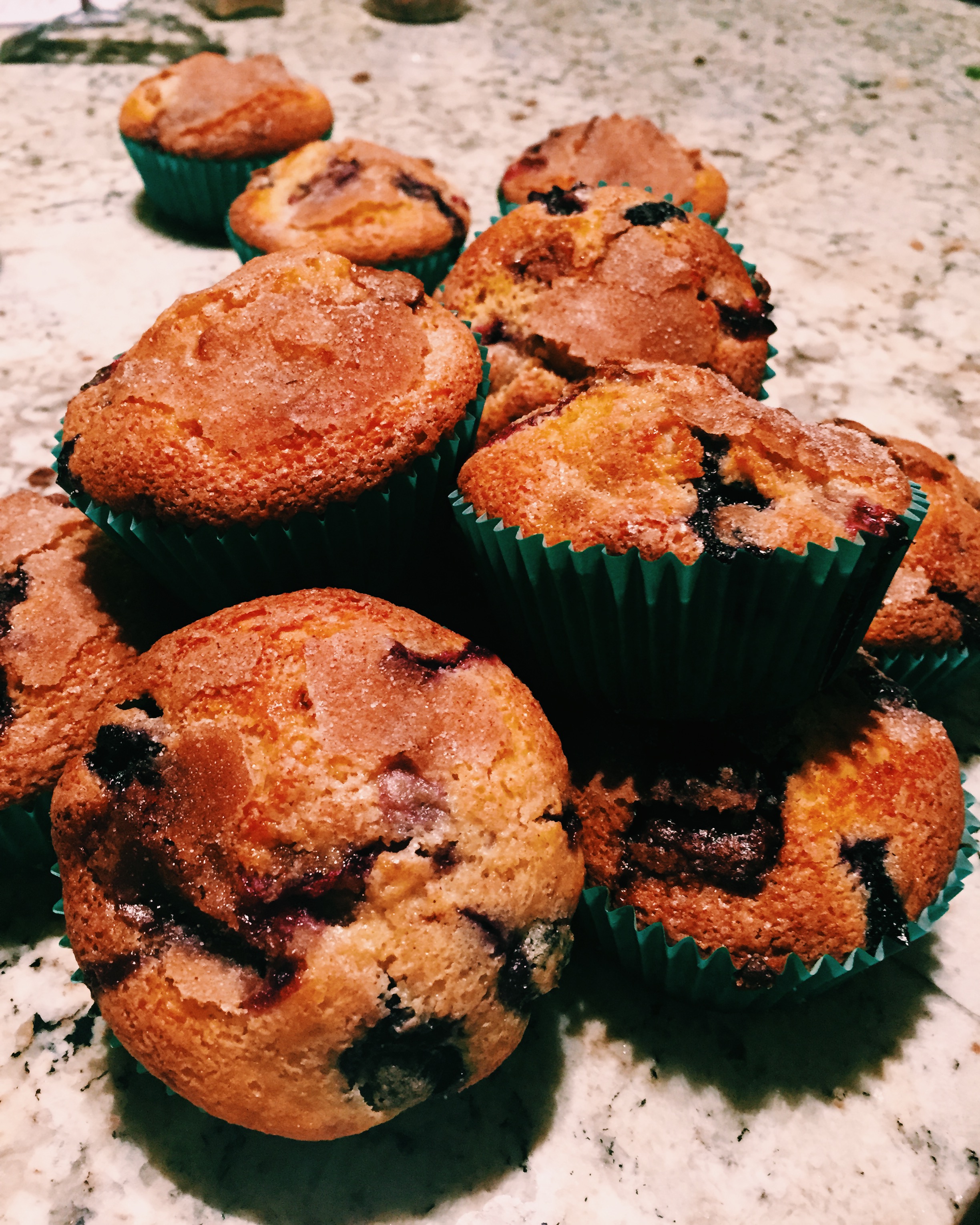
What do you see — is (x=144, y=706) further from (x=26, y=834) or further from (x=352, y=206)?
(x=352, y=206)

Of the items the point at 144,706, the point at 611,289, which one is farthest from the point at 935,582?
the point at 144,706

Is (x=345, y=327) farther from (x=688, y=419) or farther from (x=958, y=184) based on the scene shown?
(x=958, y=184)

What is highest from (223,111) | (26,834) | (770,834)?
(223,111)

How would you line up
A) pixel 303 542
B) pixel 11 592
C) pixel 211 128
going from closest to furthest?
pixel 303 542 → pixel 11 592 → pixel 211 128

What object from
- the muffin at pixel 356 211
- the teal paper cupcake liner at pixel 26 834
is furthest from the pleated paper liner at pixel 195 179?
the teal paper cupcake liner at pixel 26 834

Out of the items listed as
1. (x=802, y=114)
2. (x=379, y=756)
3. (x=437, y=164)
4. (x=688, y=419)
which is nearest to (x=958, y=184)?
(x=802, y=114)

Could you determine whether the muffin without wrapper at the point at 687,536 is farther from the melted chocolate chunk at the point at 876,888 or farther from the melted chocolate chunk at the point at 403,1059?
the melted chocolate chunk at the point at 403,1059
